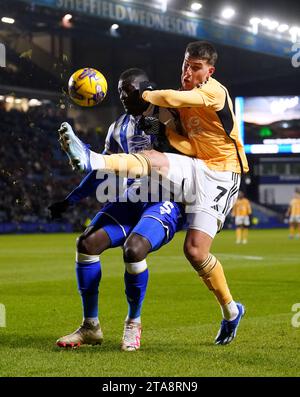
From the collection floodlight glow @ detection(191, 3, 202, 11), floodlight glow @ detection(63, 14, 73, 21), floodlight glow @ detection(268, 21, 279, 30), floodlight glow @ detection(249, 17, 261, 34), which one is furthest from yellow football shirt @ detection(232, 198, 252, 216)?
floodlight glow @ detection(268, 21, 279, 30)

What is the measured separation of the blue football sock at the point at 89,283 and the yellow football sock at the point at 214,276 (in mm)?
809

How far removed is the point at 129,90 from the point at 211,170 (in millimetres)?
923

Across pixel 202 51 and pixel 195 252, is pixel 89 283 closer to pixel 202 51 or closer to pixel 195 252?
pixel 195 252

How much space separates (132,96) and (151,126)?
287mm

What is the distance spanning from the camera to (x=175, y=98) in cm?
585

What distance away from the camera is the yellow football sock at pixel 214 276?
6320 millimetres

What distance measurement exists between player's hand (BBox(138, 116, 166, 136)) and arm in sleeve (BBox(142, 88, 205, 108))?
36cm

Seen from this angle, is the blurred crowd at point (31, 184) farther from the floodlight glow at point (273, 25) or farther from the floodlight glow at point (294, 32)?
the floodlight glow at point (294, 32)

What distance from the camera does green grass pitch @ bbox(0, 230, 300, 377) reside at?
531 centimetres

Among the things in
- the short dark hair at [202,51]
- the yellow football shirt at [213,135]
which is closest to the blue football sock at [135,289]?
the yellow football shirt at [213,135]

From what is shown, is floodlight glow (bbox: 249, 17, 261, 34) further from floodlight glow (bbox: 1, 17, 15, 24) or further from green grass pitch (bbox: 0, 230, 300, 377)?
green grass pitch (bbox: 0, 230, 300, 377)

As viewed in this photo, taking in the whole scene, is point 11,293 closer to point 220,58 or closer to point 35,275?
point 35,275

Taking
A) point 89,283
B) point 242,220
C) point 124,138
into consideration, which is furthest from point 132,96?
point 242,220

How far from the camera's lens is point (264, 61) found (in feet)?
145
